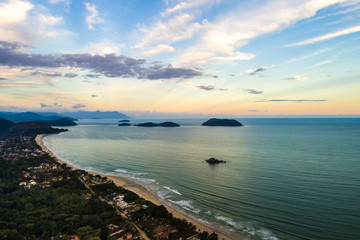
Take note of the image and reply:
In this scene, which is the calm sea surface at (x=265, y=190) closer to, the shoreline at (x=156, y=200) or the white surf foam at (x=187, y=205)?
the white surf foam at (x=187, y=205)

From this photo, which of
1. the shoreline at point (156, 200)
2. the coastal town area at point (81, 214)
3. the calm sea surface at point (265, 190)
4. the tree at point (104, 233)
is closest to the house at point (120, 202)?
the coastal town area at point (81, 214)

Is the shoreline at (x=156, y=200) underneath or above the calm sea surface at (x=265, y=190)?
underneath

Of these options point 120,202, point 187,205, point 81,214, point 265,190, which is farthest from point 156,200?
point 265,190

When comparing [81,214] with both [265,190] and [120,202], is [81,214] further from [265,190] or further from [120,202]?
[265,190]

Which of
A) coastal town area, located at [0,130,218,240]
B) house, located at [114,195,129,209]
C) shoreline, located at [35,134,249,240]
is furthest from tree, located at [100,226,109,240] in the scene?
shoreline, located at [35,134,249,240]

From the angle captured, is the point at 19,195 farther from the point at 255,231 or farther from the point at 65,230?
the point at 255,231

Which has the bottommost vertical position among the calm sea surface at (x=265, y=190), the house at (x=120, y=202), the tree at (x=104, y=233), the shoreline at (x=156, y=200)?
the shoreline at (x=156, y=200)

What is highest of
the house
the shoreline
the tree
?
the tree

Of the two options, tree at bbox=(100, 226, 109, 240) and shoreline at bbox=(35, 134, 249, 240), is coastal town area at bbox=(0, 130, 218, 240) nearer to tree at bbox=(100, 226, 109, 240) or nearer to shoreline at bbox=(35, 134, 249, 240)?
tree at bbox=(100, 226, 109, 240)
